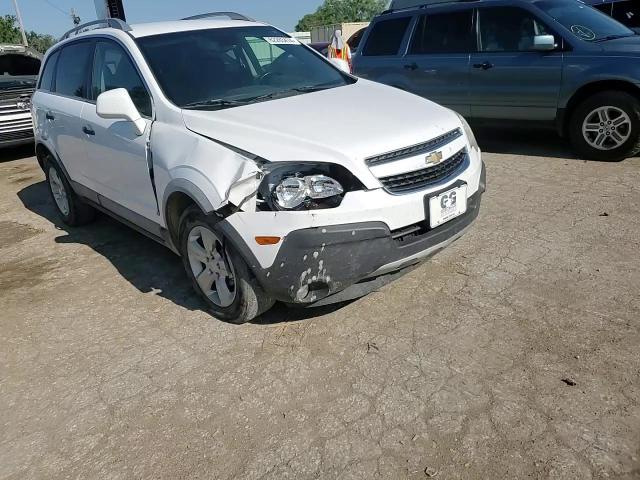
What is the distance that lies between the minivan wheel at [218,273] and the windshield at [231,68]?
761 millimetres

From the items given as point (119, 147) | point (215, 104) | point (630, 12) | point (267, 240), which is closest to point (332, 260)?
point (267, 240)

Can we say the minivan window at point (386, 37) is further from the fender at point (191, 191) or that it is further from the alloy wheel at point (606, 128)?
the fender at point (191, 191)

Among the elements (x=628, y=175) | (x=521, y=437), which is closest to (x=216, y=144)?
(x=521, y=437)

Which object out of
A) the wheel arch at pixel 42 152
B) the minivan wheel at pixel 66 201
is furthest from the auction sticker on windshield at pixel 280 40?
the wheel arch at pixel 42 152

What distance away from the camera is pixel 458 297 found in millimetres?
3250

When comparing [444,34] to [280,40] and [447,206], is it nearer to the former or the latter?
[280,40]

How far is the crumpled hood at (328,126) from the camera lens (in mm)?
2682

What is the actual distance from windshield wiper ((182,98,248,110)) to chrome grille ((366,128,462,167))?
1.04 m

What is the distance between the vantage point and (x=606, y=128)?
5.58 m

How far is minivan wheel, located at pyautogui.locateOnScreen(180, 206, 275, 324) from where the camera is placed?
2.88 metres

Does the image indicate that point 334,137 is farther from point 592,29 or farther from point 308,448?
point 592,29

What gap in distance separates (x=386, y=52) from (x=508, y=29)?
1.72m

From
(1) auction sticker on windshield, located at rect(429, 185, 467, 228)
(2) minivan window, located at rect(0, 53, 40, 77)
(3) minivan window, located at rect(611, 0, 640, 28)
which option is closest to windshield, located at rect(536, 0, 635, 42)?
(3) minivan window, located at rect(611, 0, 640, 28)

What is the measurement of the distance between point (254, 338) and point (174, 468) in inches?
37.3
